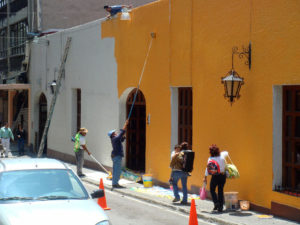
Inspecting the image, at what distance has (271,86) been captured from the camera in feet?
38.8

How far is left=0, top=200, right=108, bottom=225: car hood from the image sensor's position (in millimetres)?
7270

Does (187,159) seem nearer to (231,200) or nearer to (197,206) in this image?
(197,206)

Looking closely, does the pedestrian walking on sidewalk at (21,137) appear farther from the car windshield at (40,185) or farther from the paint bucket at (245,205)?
the car windshield at (40,185)

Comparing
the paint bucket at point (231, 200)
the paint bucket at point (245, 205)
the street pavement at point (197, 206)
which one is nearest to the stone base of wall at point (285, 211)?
the street pavement at point (197, 206)

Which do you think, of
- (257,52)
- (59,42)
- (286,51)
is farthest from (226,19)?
(59,42)

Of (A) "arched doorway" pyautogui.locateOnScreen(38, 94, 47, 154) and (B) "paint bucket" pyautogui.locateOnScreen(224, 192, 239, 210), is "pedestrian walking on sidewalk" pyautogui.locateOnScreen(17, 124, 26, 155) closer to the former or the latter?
(A) "arched doorway" pyautogui.locateOnScreen(38, 94, 47, 154)

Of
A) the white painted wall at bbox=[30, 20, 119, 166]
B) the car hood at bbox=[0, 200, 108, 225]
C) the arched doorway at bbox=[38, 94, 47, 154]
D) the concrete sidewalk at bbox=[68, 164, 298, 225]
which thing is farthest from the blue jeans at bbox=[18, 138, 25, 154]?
the car hood at bbox=[0, 200, 108, 225]

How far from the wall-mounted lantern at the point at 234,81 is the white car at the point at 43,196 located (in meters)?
5.19

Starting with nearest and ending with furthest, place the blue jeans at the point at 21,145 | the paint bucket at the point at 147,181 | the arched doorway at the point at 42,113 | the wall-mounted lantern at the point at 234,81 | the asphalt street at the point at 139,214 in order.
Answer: the asphalt street at the point at 139,214
the wall-mounted lantern at the point at 234,81
the paint bucket at the point at 147,181
the blue jeans at the point at 21,145
the arched doorway at the point at 42,113

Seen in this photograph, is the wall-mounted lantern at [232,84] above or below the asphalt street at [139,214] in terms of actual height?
above

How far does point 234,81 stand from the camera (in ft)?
41.8

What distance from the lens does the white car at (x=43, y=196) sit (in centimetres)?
738

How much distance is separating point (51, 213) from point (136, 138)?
11180 millimetres

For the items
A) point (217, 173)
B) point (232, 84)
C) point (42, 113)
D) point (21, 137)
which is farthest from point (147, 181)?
point (42, 113)
